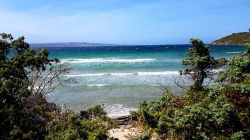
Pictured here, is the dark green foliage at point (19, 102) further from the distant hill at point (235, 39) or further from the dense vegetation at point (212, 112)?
the distant hill at point (235, 39)

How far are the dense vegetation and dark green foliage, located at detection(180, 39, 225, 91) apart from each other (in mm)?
1352

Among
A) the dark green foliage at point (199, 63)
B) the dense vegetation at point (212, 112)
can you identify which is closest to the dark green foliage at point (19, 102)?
the dense vegetation at point (212, 112)

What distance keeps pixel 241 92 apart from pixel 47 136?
19.0 ft

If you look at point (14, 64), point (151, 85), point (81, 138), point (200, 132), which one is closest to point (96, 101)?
point (151, 85)

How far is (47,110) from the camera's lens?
52.4 feet

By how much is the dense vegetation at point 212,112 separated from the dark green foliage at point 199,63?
1.35 m

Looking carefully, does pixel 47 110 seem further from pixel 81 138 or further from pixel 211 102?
pixel 211 102

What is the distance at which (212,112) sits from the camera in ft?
36.6

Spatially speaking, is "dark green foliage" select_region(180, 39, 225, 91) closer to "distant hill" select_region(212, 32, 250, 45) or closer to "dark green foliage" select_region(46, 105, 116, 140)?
"dark green foliage" select_region(46, 105, 116, 140)

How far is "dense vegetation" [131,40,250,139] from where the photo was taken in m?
11.0

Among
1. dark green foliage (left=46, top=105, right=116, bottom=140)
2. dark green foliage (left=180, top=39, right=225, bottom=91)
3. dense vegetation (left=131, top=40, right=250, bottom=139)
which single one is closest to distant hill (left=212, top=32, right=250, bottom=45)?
dark green foliage (left=180, top=39, right=225, bottom=91)

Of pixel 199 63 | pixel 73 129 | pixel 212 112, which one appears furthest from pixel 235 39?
pixel 212 112

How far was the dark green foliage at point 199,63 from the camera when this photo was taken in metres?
16.3

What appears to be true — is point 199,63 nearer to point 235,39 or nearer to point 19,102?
point 19,102
